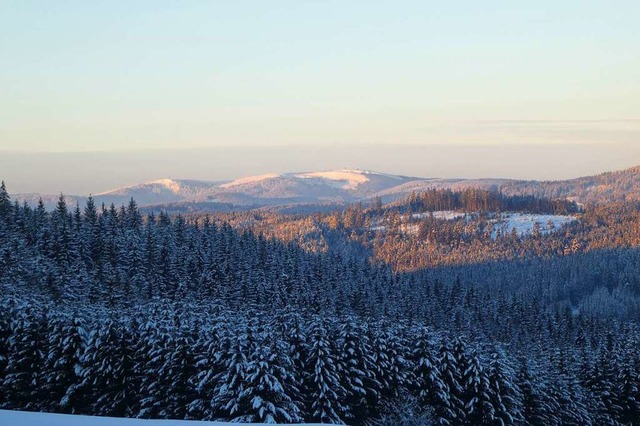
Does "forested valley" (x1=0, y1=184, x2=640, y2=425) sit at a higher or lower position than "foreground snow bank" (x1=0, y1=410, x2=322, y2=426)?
lower

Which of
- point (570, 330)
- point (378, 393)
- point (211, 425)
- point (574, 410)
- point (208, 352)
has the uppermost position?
point (211, 425)

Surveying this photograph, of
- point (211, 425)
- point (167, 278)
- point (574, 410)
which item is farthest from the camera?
point (167, 278)

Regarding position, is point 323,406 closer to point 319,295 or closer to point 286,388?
point 286,388

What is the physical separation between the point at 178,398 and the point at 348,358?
15.3 m

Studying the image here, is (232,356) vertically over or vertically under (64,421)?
under

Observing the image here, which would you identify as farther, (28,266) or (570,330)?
(570,330)

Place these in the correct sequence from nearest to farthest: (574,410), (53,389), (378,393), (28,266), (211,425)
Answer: (211,425), (53,389), (378,393), (574,410), (28,266)

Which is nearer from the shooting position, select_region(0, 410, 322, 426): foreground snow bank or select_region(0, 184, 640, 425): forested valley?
select_region(0, 410, 322, 426): foreground snow bank

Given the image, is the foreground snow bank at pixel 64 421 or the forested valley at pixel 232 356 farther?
the forested valley at pixel 232 356

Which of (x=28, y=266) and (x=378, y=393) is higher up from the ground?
(x=28, y=266)

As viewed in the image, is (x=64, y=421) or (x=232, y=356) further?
(x=232, y=356)

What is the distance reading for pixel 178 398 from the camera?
1793 inches

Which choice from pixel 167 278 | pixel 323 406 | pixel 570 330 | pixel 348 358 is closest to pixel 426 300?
pixel 570 330

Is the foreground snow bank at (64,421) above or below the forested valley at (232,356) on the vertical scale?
above
